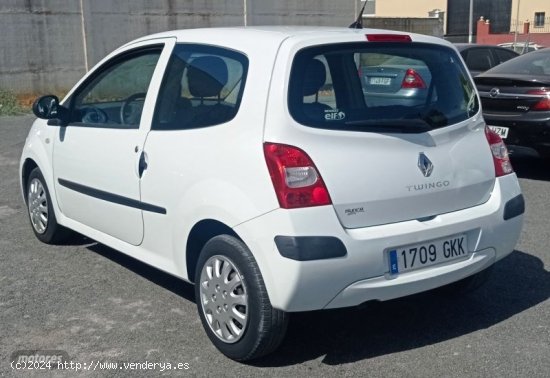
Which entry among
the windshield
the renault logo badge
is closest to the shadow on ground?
the renault logo badge

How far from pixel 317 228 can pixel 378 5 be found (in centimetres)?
6685

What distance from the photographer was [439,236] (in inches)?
152

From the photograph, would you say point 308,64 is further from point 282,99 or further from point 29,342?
point 29,342

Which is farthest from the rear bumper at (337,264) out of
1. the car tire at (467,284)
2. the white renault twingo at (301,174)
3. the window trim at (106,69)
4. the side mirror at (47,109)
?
the side mirror at (47,109)

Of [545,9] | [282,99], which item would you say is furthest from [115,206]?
[545,9]

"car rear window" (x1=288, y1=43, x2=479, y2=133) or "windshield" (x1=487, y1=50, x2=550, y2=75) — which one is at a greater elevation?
"car rear window" (x1=288, y1=43, x2=479, y2=133)

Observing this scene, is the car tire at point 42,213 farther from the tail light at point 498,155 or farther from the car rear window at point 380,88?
the tail light at point 498,155

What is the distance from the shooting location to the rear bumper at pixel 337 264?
3.49 metres

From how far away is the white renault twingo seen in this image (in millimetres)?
3557

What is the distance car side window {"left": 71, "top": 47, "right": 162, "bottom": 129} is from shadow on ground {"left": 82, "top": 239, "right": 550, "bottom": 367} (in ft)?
3.79

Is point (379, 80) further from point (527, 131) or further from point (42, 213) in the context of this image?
point (527, 131)

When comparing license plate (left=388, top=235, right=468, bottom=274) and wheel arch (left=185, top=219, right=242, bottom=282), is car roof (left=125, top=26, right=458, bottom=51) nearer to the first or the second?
wheel arch (left=185, top=219, right=242, bottom=282)

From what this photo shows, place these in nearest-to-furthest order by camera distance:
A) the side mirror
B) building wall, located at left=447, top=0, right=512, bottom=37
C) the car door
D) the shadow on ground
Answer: the shadow on ground, the car door, the side mirror, building wall, located at left=447, top=0, right=512, bottom=37

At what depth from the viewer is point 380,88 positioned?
168 inches
